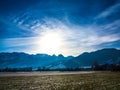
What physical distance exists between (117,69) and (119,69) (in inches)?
80.8

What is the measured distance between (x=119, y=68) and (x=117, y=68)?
210cm

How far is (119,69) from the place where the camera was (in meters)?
189

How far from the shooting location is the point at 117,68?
191375mm

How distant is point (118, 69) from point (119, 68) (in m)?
1.81

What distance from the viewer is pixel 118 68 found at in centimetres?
19075

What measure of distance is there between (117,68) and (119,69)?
2.70 metres

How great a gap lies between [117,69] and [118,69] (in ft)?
3.37

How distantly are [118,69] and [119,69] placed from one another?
3.36ft

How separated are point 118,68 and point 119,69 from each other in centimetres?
183

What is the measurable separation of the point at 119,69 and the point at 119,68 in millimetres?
1506

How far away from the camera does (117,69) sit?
623ft
